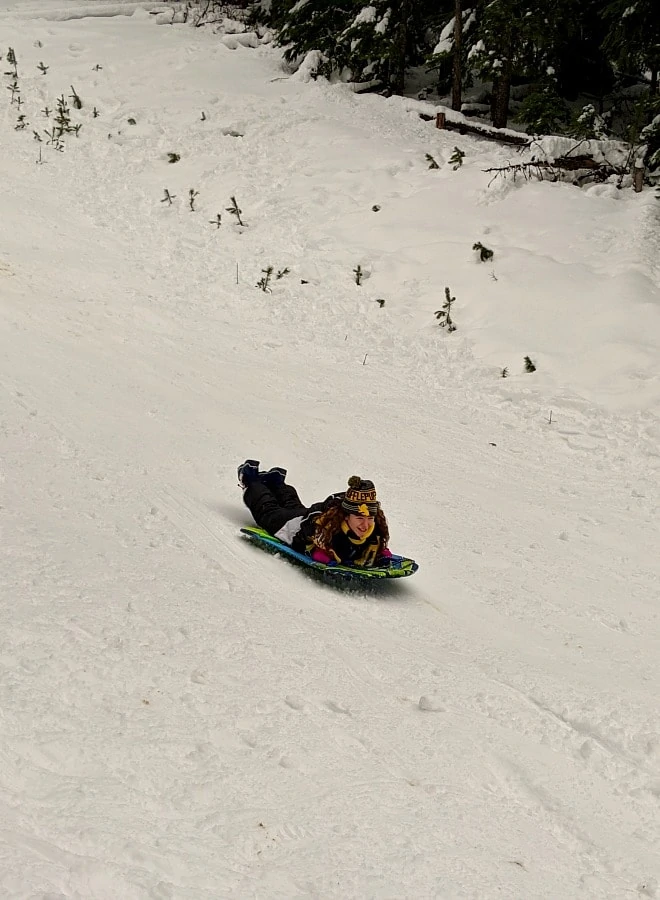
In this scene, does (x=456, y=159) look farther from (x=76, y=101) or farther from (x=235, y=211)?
(x=76, y=101)

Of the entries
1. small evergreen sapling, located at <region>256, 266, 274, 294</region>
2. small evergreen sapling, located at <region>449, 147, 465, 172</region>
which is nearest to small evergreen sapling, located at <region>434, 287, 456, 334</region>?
small evergreen sapling, located at <region>256, 266, 274, 294</region>

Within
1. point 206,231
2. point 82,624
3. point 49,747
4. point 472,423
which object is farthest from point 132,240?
point 49,747

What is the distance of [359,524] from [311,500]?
197 centimetres

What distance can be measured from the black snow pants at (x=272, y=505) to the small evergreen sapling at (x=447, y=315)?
5.35 metres

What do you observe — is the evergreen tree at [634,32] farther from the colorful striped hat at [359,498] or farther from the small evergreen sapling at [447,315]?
the colorful striped hat at [359,498]

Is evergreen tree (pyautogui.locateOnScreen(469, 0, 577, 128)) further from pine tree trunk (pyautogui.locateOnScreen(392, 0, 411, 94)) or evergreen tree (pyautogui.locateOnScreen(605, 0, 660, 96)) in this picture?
pine tree trunk (pyautogui.locateOnScreen(392, 0, 411, 94))

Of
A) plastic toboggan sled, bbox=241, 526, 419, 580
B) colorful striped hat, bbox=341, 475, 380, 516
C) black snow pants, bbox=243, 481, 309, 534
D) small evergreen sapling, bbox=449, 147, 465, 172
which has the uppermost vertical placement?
small evergreen sapling, bbox=449, 147, 465, 172

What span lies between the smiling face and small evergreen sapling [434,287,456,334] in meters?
6.10

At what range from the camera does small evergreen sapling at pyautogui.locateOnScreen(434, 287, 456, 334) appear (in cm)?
1146

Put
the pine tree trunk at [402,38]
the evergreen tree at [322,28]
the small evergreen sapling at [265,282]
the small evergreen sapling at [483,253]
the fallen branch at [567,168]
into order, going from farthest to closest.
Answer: the evergreen tree at [322,28] → the pine tree trunk at [402,38] → the fallen branch at [567,168] → the small evergreen sapling at [265,282] → the small evergreen sapling at [483,253]

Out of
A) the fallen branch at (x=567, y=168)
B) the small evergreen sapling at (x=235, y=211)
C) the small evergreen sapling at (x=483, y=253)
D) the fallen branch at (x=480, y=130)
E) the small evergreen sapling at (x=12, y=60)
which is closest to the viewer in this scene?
the small evergreen sapling at (x=483, y=253)

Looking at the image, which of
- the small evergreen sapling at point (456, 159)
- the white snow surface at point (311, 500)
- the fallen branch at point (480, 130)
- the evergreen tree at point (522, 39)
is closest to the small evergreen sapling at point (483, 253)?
the white snow surface at point (311, 500)

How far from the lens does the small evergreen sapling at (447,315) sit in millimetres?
11461

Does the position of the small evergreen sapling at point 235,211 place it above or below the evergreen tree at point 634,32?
below
